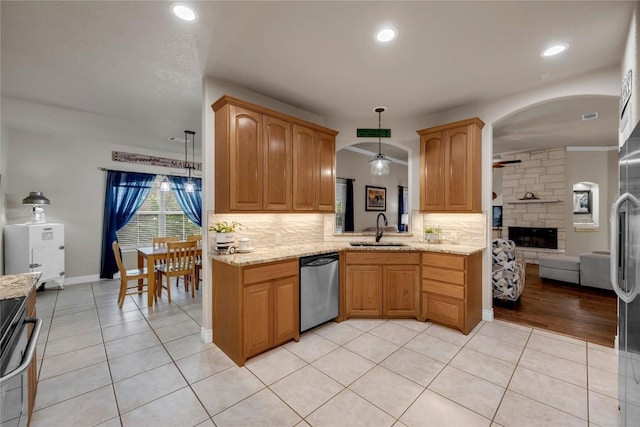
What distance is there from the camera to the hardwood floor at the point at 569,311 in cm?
301

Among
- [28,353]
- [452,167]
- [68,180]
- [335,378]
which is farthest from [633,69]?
[68,180]

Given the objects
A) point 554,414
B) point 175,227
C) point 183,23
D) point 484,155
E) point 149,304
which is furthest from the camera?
point 175,227

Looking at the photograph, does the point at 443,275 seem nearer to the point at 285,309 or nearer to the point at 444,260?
the point at 444,260

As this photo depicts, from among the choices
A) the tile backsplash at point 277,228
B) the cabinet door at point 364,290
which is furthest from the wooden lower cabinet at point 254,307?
the cabinet door at point 364,290

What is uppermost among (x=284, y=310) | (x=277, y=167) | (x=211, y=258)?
(x=277, y=167)

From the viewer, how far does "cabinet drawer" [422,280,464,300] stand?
2979 millimetres

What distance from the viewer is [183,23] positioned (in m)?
2.02

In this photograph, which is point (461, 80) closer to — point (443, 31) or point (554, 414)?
point (443, 31)

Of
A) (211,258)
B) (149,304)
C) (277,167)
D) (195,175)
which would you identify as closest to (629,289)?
(277,167)

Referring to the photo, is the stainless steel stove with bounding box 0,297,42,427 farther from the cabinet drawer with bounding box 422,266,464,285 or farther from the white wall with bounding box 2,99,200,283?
the white wall with bounding box 2,99,200,283

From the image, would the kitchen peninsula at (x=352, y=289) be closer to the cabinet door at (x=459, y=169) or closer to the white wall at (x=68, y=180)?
the cabinet door at (x=459, y=169)

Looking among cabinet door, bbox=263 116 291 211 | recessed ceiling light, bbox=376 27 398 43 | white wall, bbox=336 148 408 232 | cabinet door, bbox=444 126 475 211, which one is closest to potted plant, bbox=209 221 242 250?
cabinet door, bbox=263 116 291 211

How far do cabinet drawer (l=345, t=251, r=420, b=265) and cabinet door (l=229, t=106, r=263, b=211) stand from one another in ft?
4.26

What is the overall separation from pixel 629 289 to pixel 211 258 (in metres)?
3.05
